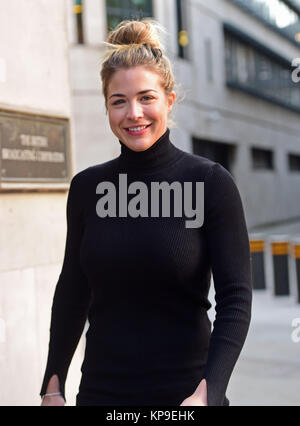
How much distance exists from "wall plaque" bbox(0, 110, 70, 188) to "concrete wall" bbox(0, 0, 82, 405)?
0.08 meters

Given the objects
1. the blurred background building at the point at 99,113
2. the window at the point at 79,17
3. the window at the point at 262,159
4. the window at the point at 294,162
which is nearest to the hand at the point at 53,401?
the blurred background building at the point at 99,113

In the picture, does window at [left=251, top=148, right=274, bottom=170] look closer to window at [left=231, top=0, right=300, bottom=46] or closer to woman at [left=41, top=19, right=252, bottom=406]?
window at [left=231, top=0, right=300, bottom=46]


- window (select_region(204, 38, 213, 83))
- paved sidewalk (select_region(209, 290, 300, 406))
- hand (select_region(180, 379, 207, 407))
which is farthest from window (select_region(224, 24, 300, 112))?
hand (select_region(180, 379, 207, 407))

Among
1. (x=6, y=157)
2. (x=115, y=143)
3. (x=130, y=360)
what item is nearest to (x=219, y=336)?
(x=130, y=360)

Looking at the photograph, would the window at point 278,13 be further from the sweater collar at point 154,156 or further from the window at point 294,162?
the sweater collar at point 154,156

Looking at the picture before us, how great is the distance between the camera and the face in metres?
2.20

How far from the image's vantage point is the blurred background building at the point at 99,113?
4277 mm

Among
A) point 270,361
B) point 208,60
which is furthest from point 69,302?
point 208,60

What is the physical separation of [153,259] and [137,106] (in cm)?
47

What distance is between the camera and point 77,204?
2441 mm

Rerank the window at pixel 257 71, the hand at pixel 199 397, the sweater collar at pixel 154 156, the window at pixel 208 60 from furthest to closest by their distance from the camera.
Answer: the window at pixel 257 71 → the window at pixel 208 60 → the sweater collar at pixel 154 156 → the hand at pixel 199 397

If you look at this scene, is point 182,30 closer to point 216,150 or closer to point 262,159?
point 216,150

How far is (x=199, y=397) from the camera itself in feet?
6.48

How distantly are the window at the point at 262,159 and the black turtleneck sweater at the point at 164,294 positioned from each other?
104ft
